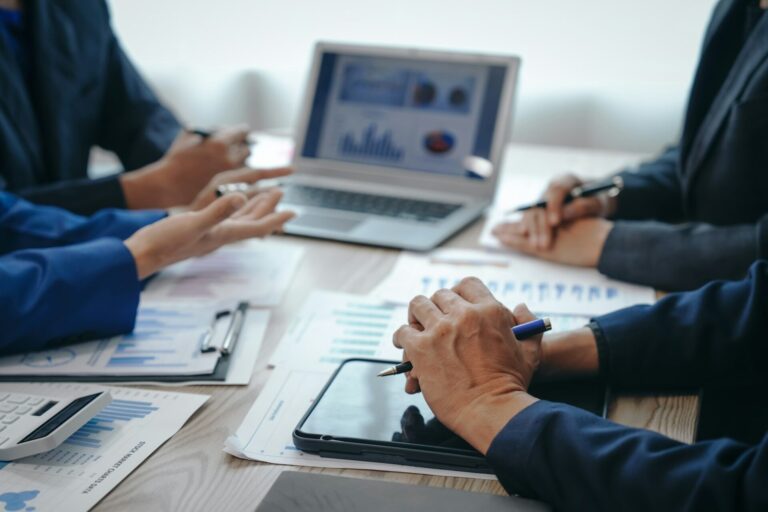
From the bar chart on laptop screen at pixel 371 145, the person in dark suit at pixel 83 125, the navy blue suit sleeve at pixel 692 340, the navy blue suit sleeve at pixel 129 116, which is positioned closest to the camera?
the navy blue suit sleeve at pixel 692 340

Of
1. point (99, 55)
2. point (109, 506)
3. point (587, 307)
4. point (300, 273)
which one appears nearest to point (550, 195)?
point (587, 307)

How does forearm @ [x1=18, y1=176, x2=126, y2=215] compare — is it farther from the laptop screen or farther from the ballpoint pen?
the ballpoint pen

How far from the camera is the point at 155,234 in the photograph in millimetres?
1062

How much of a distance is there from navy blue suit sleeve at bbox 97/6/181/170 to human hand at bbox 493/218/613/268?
31.2 inches

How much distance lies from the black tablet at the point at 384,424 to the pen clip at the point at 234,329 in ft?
0.50

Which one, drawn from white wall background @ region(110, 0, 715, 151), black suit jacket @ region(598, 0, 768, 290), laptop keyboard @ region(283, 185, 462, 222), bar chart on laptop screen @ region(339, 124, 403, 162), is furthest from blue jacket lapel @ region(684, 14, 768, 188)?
white wall background @ region(110, 0, 715, 151)

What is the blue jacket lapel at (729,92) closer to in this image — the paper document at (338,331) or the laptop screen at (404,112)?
the laptop screen at (404,112)

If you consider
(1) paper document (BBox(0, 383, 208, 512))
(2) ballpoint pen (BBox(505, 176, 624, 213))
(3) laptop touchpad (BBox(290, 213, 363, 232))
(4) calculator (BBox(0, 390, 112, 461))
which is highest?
(2) ballpoint pen (BBox(505, 176, 624, 213))

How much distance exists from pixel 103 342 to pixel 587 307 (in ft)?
2.03

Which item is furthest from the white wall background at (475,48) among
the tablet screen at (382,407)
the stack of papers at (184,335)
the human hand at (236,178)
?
the tablet screen at (382,407)

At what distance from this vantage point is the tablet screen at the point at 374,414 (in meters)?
0.73

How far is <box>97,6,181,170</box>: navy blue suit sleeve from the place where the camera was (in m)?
1.69

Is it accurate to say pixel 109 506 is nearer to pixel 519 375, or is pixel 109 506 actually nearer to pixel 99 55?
pixel 519 375

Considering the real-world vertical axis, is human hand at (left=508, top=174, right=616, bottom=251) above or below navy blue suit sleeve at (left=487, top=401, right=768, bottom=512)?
above
